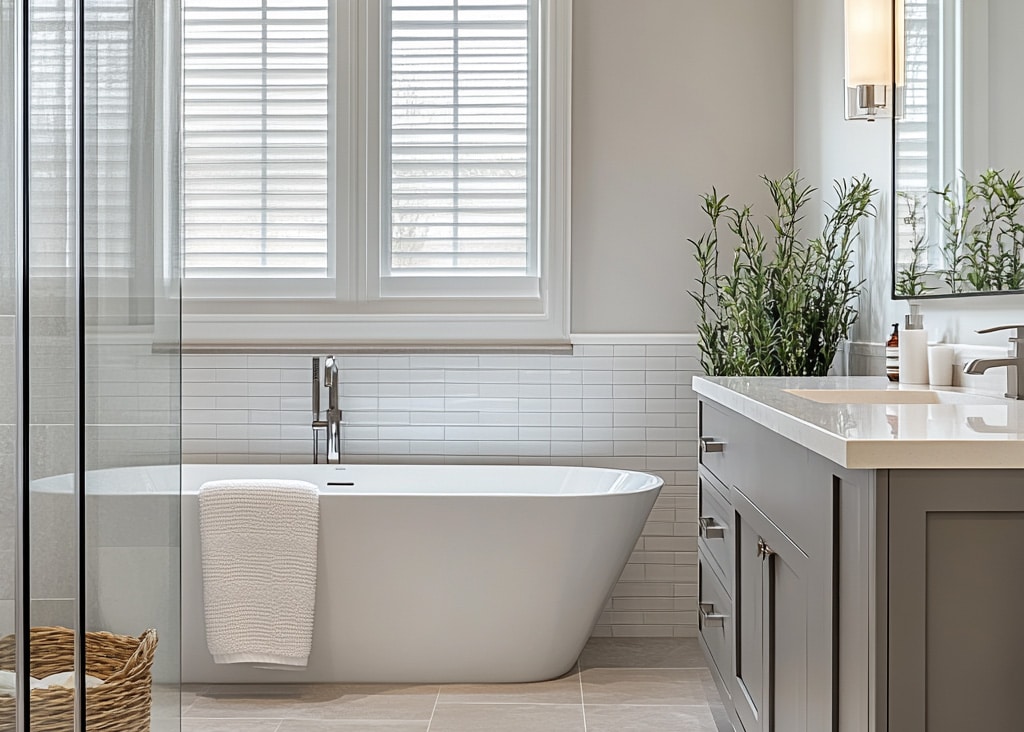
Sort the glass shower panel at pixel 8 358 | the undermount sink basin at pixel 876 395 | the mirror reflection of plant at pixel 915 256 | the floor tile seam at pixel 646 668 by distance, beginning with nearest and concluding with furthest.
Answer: the glass shower panel at pixel 8 358 → the undermount sink basin at pixel 876 395 → the mirror reflection of plant at pixel 915 256 → the floor tile seam at pixel 646 668

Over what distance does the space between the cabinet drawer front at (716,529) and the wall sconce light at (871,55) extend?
1.07 m

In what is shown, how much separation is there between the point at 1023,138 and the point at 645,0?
1.99 metres

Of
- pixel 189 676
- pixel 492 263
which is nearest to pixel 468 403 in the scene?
pixel 492 263

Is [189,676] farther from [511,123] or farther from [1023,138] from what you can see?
[1023,138]

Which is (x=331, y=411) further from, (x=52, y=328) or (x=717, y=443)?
(x=52, y=328)

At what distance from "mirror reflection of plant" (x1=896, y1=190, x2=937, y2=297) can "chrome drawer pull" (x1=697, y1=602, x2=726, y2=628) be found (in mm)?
915

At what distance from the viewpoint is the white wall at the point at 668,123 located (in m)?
3.64

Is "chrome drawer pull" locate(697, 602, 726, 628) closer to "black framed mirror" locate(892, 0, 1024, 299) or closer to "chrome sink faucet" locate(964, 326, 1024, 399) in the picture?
"chrome sink faucet" locate(964, 326, 1024, 399)

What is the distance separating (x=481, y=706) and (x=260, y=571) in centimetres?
76

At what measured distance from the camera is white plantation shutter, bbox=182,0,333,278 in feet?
12.1

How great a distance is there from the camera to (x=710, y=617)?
7.70 ft

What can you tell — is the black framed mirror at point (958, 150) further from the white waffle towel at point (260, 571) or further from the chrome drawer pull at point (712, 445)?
the white waffle towel at point (260, 571)

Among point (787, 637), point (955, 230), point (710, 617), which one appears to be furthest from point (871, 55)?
point (787, 637)

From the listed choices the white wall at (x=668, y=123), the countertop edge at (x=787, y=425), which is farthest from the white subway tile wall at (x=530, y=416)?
the countertop edge at (x=787, y=425)
